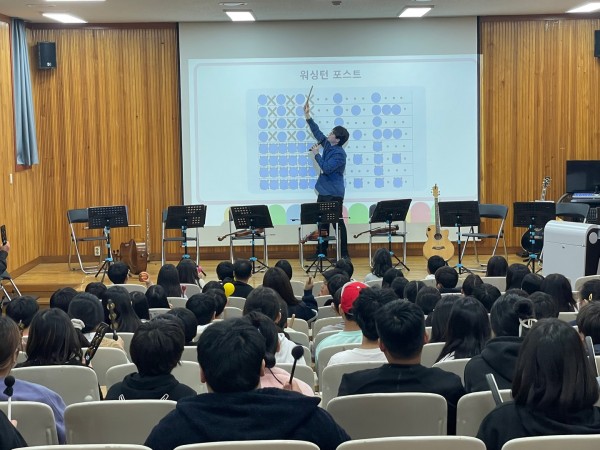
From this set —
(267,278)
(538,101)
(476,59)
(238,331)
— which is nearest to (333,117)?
(476,59)

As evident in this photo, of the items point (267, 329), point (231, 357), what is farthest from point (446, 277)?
point (231, 357)

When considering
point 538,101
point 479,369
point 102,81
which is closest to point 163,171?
point 102,81

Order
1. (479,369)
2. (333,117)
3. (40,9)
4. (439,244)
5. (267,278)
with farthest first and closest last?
1. (333,117)
2. (439,244)
3. (40,9)
4. (267,278)
5. (479,369)

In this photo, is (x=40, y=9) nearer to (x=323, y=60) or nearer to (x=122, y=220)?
(x=122, y=220)

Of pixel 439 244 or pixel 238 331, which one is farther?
pixel 439 244

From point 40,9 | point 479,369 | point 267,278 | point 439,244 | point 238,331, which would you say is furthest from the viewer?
point 439,244

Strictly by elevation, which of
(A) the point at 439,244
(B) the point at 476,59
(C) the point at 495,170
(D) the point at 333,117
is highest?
(B) the point at 476,59

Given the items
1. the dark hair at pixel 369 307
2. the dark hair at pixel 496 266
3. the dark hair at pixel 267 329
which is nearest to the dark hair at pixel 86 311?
the dark hair at pixel 267 329

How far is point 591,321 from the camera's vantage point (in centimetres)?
402

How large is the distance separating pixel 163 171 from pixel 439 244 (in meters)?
4.23

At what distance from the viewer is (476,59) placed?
41.1ft

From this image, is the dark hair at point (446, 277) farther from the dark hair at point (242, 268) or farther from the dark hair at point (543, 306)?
the dark hair at point (543, 306)

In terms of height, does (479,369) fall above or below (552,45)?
below

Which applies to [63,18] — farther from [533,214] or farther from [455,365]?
[455,365]
